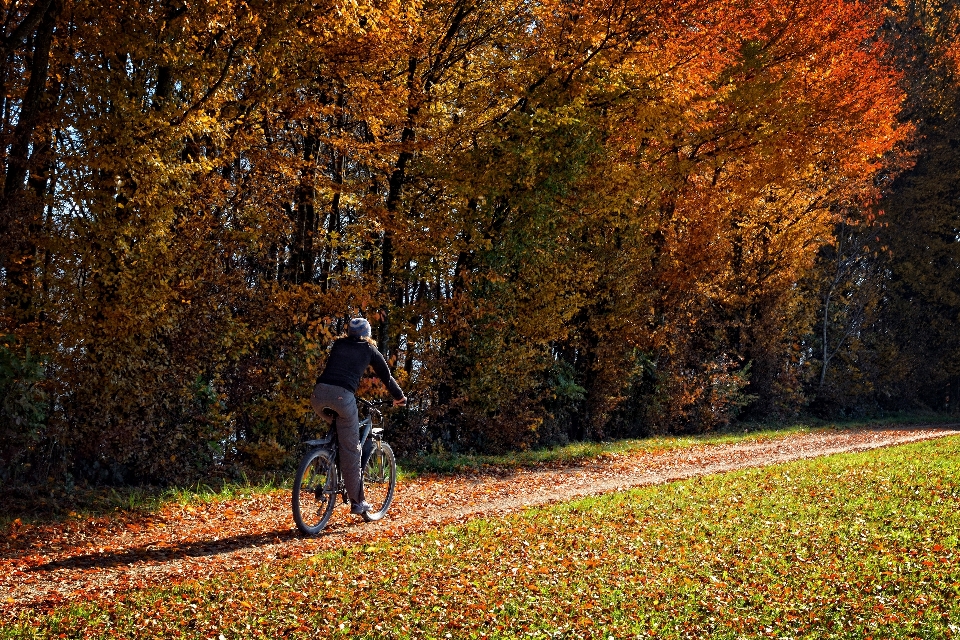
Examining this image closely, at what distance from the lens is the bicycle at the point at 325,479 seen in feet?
29.1

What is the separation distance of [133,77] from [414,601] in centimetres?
844

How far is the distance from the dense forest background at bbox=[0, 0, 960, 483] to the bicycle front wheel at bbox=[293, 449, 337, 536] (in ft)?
11.7

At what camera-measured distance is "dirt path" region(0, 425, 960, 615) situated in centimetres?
745

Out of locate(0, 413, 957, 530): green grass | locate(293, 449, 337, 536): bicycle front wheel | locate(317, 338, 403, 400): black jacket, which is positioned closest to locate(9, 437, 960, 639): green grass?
locate(293, 449, 337, 536): bicycle front wheel

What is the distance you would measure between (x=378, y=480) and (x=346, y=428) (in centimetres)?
117

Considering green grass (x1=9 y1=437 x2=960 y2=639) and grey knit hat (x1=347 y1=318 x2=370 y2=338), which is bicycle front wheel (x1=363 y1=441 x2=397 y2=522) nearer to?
green grass (x1=9 y1=437 x2=960 y2=639)

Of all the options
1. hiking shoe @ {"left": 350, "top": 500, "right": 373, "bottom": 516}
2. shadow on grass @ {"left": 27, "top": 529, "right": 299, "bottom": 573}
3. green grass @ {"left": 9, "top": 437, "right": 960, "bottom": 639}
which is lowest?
green grass @ {"left": 9, "top": 437, "right": 960, "bottom": 639}

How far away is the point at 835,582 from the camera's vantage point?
7.14m

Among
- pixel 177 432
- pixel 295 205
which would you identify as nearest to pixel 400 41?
pixel 295 205

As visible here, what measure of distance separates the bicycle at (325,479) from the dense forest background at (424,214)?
351 centimetres

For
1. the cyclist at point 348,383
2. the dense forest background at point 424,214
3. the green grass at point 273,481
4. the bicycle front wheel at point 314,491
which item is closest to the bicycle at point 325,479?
the bicycle front wheel at point 314,491

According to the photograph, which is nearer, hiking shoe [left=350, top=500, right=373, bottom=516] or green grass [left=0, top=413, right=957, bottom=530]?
hiking shoe [left=350, top=500, right=373, bottom=516]

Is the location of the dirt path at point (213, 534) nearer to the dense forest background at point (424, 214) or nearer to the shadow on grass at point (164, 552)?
the shadow on grass at point (164, 552)

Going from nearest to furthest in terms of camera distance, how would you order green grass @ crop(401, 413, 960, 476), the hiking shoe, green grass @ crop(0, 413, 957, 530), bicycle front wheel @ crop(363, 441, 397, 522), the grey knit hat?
the grey knit hat < the hiking shoe < bicycle front wheel @ crop(363, 441, 397, 522) < green grass @ crop(0, 413, 957, 530) < green grass @ crop(401, 413, 960, 476)
